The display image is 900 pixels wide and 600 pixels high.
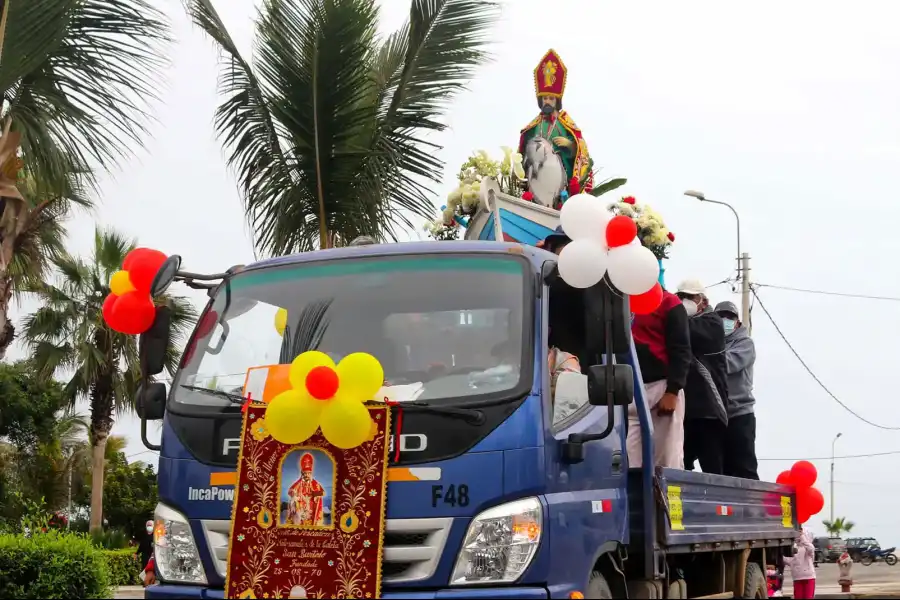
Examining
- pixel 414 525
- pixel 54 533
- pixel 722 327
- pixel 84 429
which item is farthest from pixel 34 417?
pixel 414 525

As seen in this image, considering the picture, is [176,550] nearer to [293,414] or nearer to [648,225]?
[293,414]

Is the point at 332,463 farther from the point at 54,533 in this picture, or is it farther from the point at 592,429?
the point at 54,533

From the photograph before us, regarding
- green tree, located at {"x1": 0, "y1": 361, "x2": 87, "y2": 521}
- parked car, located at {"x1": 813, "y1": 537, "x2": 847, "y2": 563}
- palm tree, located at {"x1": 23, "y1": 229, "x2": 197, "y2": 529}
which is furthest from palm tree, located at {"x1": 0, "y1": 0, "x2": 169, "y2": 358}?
parked car, located at {"x1": 813, "y1": 537, "x2": 847, "y2": 563}

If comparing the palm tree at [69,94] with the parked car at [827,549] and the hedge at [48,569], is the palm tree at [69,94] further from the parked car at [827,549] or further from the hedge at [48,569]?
the parked car at [827,549]

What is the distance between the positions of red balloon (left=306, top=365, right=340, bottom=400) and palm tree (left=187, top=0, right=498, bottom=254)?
7.65 m

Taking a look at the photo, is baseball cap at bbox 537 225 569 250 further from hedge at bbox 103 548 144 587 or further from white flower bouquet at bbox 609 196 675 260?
hedge at bbox 103 548 144 587

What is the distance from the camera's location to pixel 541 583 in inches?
193

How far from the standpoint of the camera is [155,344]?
605cm

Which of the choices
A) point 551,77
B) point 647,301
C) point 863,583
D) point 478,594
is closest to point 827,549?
point 863,583

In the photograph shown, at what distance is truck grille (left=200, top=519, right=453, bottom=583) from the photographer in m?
4.96

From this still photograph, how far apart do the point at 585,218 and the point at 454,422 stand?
1398mm

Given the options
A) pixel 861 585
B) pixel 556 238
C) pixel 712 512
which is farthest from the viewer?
pixel 861 585

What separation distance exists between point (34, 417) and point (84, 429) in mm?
7939

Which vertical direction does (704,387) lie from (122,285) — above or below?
below
